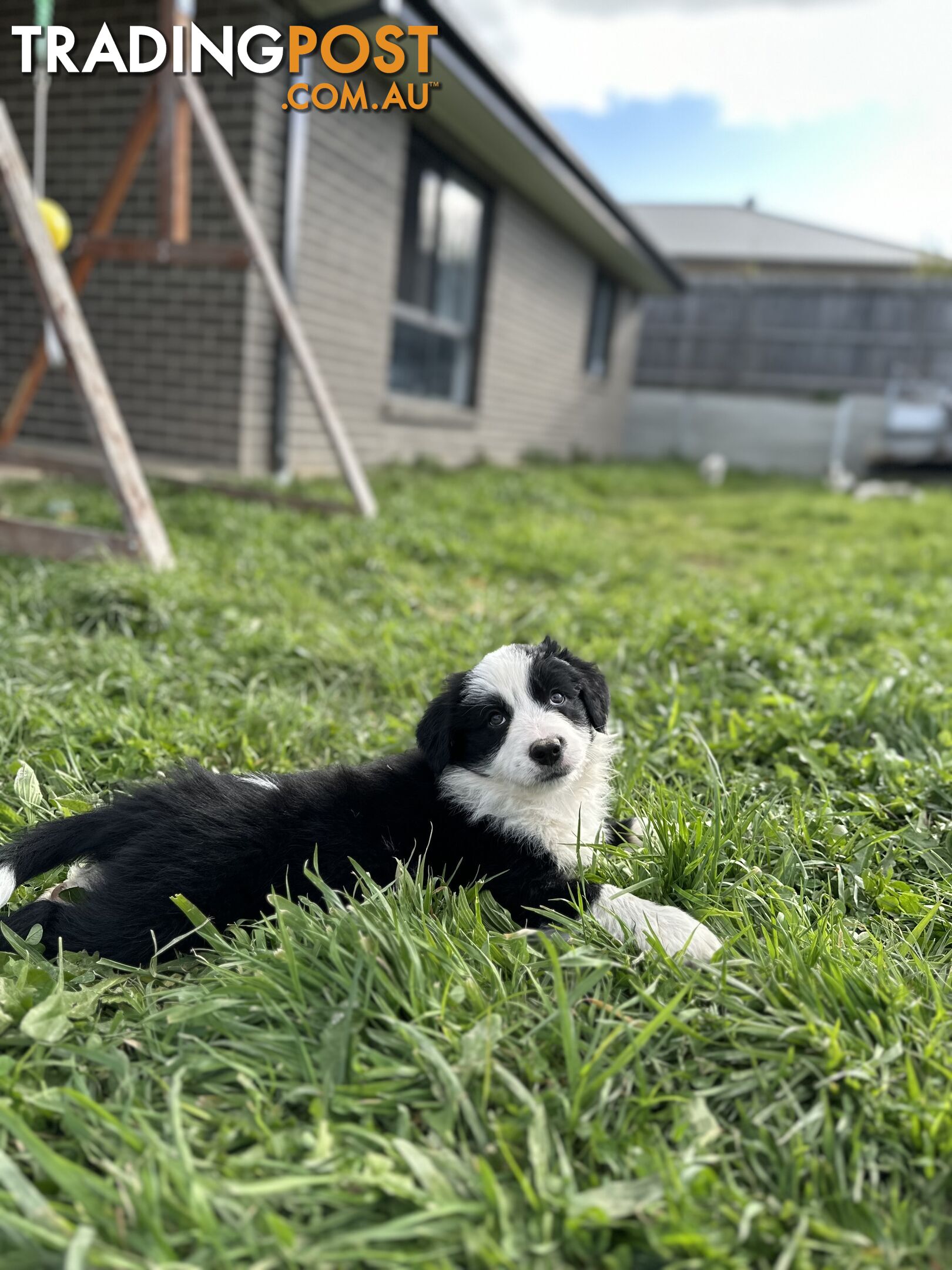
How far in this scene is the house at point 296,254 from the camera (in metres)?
6.91

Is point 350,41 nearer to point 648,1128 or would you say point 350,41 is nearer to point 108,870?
point 108,870

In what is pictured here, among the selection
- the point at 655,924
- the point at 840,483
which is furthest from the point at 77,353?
the point at 840,483

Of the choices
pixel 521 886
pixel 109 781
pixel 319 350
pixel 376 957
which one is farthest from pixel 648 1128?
pixel 319 350

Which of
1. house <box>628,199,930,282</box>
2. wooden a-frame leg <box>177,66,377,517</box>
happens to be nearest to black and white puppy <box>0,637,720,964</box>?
wooden a-frame leg <box>177,66,377,517</box>

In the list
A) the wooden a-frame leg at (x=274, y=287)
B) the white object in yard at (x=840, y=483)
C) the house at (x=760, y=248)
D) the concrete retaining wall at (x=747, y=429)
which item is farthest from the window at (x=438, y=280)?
the concrete retaining wall at (x=747, y=429)

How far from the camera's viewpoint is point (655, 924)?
5.53 feet

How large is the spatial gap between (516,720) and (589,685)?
26 cm

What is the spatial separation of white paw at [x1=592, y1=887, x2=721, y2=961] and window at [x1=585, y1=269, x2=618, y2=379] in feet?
52.5

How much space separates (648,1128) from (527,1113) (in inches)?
6.9

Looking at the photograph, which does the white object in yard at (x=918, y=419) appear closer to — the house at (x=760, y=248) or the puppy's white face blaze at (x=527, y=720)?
the house at (x=760, y=248)

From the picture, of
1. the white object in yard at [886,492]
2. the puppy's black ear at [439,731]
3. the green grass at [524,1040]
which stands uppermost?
the white object in yard at [886,492]

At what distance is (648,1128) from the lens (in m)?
1.30

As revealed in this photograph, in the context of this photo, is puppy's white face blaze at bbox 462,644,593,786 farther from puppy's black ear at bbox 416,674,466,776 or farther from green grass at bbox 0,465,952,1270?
green grass at bbox 0,465,952,1270

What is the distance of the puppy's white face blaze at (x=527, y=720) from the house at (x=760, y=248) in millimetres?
17119
